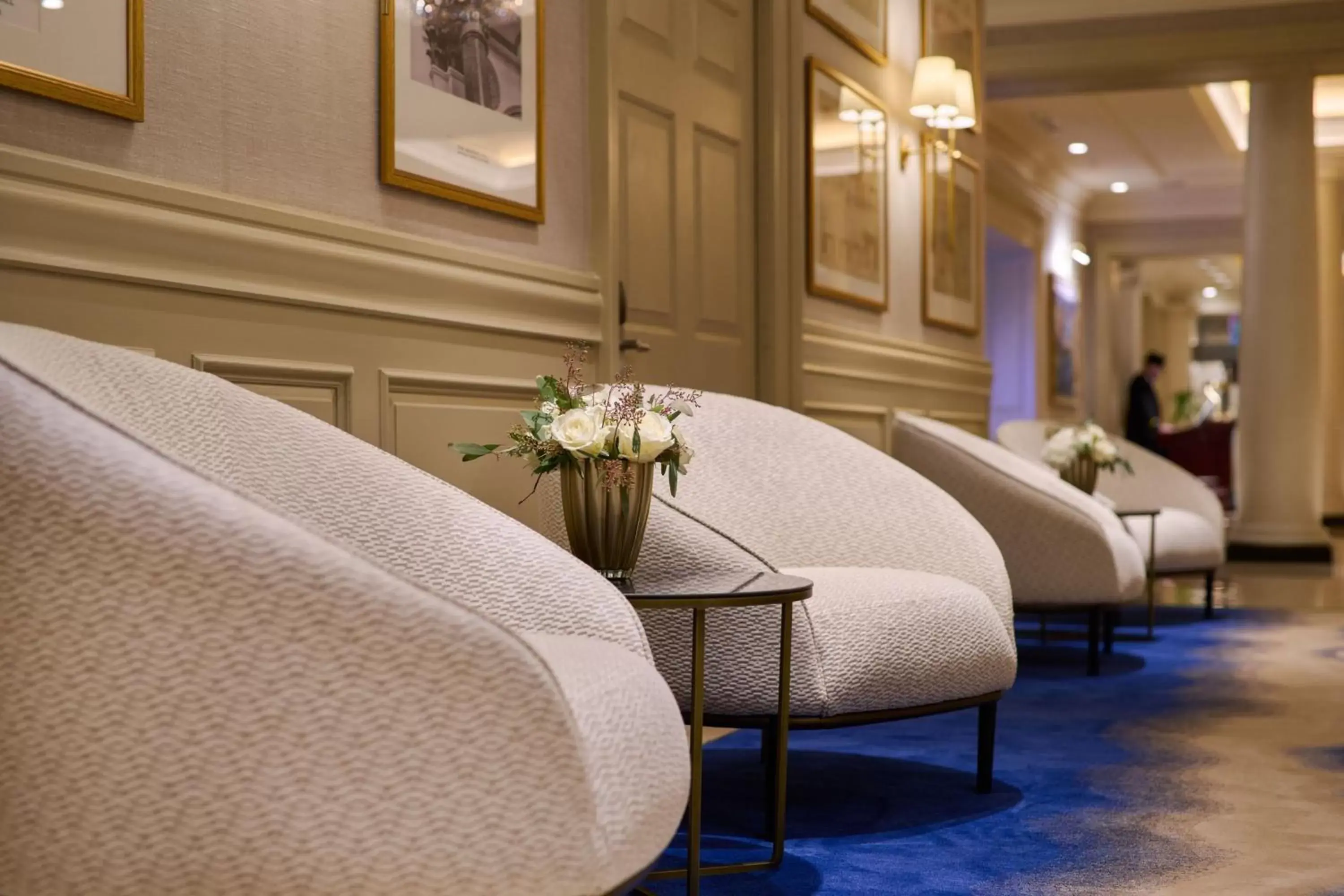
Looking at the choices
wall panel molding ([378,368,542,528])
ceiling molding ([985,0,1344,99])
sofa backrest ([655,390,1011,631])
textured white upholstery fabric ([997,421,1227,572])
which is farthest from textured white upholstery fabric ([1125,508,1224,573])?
ceiling molding ([985,0,1344,99])

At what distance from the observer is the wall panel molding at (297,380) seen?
2463mm

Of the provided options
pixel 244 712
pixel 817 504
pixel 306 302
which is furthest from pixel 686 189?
pixel 244 712

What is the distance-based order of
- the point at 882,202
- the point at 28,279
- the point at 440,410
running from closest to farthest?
the point at 28,279 → the point at 440,410 → the point at 882,202

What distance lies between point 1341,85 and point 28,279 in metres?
11.4

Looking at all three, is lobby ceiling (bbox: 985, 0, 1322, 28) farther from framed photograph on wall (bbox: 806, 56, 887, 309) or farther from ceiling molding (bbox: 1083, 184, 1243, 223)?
ceiling molding (bbox: 1083, 184, 1243, 223)

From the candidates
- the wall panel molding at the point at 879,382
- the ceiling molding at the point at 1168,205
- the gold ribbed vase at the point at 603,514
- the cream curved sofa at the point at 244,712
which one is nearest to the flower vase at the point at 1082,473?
the wall panel molding at the point at 879,382

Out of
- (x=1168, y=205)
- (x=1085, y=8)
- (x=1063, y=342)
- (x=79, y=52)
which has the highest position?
(x=1085, y=8)

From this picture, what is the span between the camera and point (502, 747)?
138 centimetres

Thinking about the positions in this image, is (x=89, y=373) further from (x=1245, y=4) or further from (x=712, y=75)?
(x=1245, y=4)

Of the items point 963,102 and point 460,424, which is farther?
point 963,102

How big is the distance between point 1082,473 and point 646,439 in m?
3.99

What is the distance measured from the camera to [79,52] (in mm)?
2191

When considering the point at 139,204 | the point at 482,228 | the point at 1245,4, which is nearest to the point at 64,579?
the point at 139,204

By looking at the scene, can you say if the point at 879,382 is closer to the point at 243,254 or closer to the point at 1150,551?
the point at 1150,551
